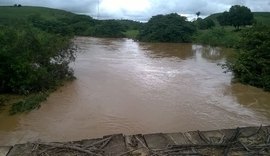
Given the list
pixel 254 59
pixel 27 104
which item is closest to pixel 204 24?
pixel 254 59

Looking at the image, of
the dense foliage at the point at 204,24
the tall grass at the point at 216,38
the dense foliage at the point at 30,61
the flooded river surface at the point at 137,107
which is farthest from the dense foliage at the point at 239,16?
the dense foliage at the point at 30,61

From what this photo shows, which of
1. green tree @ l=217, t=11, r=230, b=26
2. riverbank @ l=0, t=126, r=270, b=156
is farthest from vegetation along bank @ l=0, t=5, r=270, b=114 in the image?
green tree @ l=217, t=11, r=230, b=26

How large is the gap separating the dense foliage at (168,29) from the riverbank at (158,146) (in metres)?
30.5

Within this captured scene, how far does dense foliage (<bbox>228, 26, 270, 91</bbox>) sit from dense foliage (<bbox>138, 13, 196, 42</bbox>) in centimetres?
2098

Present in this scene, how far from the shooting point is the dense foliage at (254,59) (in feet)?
42.7

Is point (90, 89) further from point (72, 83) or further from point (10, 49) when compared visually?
point (10, 49)

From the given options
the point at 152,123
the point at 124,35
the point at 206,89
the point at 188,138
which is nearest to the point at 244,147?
the point at 188,138

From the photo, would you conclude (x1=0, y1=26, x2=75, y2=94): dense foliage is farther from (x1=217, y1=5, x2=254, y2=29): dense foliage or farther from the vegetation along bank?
(x1=217, y1=5, x2=254, y2=29): dense foliage

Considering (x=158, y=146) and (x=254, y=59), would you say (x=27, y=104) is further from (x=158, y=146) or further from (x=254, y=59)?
(x=254, y=59)

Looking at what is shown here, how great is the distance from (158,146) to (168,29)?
3106cm

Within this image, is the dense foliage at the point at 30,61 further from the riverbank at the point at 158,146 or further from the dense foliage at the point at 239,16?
the dense foliage at the point at 239,16

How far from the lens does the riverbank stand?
15.3 feet

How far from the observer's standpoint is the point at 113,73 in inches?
616

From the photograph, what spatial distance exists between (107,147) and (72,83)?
8465 millimetres
